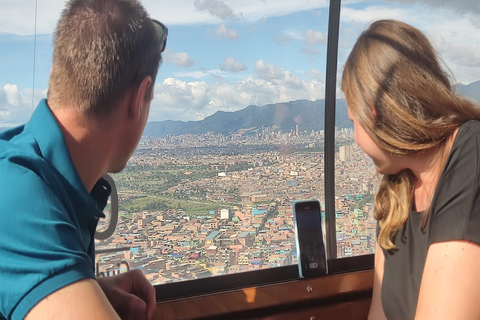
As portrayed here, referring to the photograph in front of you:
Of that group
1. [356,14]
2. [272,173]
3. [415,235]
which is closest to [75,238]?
[415,235]

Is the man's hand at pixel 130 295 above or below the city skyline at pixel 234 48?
below

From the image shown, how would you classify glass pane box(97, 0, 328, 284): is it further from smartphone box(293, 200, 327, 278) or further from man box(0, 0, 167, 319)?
man box(0, 0, 167, 319)

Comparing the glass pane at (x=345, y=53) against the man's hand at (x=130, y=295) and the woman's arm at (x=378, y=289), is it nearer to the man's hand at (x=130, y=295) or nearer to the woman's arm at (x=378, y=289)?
the woman's arm at (x=378, y=289)

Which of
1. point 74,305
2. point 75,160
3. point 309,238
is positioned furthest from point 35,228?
point 309,238

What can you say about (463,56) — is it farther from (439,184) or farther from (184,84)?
(439,184)

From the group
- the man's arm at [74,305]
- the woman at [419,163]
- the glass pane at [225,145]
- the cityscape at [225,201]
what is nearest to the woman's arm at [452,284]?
the woman at [419,163]

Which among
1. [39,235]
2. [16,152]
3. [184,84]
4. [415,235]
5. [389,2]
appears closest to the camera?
[39,235]

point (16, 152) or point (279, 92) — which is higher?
point (16, 152)
